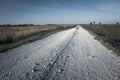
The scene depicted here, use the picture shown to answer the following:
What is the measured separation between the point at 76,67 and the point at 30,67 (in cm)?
221

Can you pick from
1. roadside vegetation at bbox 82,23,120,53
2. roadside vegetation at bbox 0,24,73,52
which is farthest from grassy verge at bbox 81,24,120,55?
roadside vegetation at bbox 0,24,73,52

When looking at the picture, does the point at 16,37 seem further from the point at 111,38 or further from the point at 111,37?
the point at 111,37

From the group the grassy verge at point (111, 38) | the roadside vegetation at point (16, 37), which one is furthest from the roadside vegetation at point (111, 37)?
the roadside vegetation at point (16, 37)

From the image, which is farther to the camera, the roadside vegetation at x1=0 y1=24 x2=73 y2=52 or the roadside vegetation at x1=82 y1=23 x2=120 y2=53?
the roadside vegetation at x1=0 y1=24 x2=73 y2=52

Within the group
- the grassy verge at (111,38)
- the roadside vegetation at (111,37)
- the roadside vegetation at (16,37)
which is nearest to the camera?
the grassy verge at (111,38)

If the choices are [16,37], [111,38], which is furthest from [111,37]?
[16,37]

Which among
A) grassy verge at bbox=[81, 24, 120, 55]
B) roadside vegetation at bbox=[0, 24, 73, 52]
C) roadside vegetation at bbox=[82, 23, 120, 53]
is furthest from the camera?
roadside vegetation at bbox=[0, 24, 73, 52]

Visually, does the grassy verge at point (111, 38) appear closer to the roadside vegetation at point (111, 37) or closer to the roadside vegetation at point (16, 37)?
the roadside vegetation at point (111, 37)

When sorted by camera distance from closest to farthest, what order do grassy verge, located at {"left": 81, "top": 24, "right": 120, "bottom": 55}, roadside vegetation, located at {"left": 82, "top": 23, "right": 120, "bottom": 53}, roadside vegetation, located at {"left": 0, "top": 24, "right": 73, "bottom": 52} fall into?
1. grassy verge, located at {"left": 81, "top": 24, "right": 120, "bottom": 55}
2. roadside vegetation, located at {"left": 82, "top": 23, "right": 120, "bottom": 53}
3. roadside vegetation, located at {"left": 0, "top": 24, "right": 73, "bottom": 52}

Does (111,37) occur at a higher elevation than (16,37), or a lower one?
lower

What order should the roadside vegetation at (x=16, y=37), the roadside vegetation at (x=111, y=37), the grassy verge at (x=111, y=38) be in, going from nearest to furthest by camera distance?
the grassy verge at (x=111, y=38) < the roadside vegetation at (x=111, y=37) < the roadside vegetation at (x=16, y=37)

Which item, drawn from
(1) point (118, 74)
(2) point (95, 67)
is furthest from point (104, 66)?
(1) point (118, 74)

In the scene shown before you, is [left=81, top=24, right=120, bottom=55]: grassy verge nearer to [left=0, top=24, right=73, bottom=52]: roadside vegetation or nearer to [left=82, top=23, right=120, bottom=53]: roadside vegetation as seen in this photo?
[left=82, top=23, right=120, bottom=53]: roadside vegetation

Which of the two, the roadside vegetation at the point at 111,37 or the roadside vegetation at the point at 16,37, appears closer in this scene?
the roadside vegetation at the point at 111,37
